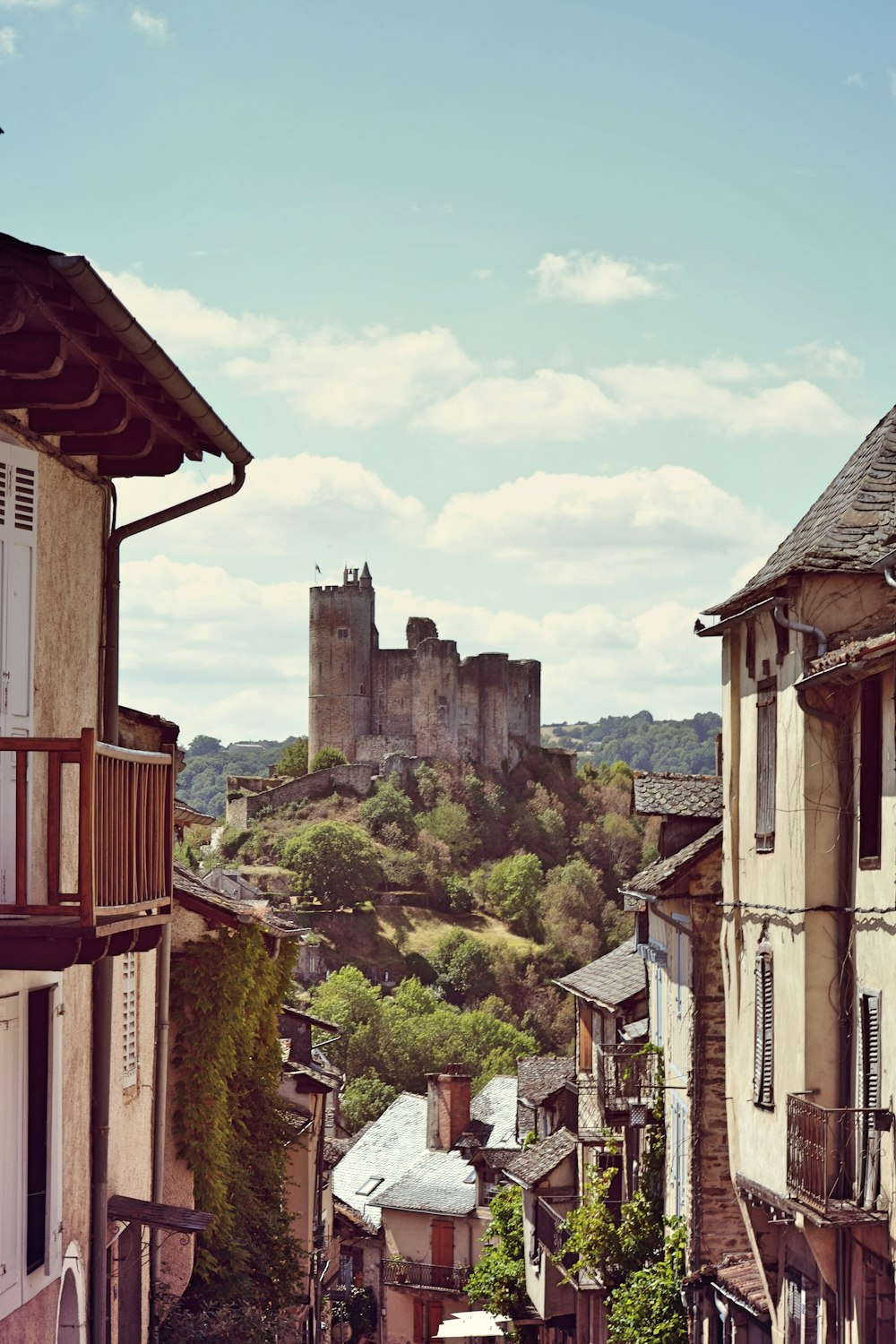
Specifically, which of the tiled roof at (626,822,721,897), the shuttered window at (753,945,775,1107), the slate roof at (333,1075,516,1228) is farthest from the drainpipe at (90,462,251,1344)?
the slate roof at (333,1075,516,1228)

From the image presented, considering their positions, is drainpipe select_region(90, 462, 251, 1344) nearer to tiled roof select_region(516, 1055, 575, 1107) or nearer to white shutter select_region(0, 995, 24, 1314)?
white shutter select_region(0, 995, 24, 1314)

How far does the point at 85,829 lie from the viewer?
7730mm

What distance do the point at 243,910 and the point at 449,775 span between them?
84.5 meters

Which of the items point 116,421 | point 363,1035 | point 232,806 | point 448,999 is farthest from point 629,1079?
point 232,806

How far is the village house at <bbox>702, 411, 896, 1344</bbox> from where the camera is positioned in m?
14.0

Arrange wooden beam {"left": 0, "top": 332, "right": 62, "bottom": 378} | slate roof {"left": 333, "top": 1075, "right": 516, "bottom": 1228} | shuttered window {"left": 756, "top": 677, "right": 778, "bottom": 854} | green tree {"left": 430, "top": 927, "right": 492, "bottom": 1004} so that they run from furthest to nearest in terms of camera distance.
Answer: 1. green tree {"left": 430, "top": 927, "right": 492, "bottom": 1004}
2. slate roof {"left": 333, "top": 1075, "right": 516, "bottom": 1228}
3. shuttered window {"left": 756, "top": 677, "right": 778, "bottom": 854}
4. wooden beam {"left": 0, "top": 332, "right": 62, "bottom": 378}

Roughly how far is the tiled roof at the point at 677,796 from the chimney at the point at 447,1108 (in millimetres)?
25453

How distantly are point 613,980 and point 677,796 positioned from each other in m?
7.43

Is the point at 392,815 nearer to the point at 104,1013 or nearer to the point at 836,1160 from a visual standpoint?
the point at 836,1160

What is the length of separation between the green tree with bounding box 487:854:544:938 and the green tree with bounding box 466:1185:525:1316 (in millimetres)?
58593

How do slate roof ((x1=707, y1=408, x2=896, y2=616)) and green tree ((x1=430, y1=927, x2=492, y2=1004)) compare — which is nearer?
slate roof ((x1=707, y1=408, x2=896, y2=616))

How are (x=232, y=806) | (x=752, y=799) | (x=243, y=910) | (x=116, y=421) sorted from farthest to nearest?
(x=232, y=806), (x=243, y=910), (x=752, y=799), (x=116, y=421)

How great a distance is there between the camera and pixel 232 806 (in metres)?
99.1

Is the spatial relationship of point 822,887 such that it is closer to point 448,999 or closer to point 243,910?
point 243,910
